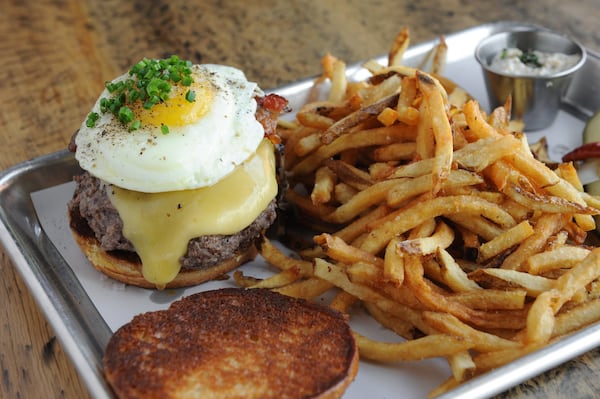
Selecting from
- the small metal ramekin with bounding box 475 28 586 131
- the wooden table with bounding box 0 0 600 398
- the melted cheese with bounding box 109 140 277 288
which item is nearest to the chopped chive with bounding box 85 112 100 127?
the melted cheese with bounding box 109 140 277 288

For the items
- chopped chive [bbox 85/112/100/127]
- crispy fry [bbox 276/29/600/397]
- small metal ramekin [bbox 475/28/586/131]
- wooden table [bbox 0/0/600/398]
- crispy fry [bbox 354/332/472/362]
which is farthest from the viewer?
wooden table [bbox 0/0/600/398]

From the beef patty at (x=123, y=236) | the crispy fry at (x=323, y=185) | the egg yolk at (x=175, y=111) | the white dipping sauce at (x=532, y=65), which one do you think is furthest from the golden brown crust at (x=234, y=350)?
the white dipping sauce at (x=532, y=65)

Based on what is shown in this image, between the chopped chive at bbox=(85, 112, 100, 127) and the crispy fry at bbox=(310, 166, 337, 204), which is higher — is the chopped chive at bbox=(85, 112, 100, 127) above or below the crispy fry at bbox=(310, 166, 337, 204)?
above

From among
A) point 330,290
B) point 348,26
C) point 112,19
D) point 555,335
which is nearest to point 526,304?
point 555,335

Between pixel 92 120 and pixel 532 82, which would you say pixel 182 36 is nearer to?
pixel 92 120

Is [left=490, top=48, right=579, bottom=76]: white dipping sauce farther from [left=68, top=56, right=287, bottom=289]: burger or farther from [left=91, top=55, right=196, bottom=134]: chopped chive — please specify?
[left=91, top=55, right=196, bottom=134]: chopped chive

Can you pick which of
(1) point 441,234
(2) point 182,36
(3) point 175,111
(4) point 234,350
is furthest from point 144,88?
(2) point 182,36

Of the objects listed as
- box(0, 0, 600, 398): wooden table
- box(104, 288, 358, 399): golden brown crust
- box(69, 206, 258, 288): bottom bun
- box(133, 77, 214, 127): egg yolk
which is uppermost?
box(133, 77, 214, 127): egg yolk

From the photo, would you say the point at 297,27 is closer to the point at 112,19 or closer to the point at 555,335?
the point at 112,19
